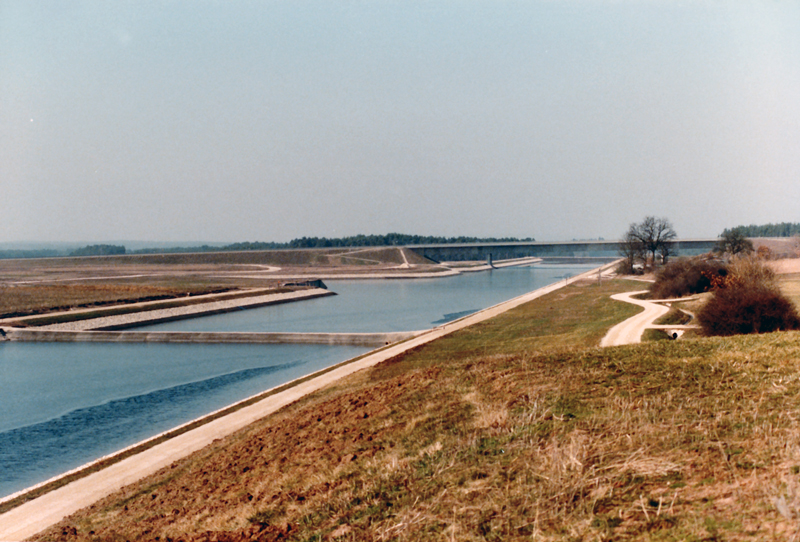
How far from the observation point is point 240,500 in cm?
1130

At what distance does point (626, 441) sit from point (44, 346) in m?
58.2

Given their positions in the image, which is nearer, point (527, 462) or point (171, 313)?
point (527, 462)

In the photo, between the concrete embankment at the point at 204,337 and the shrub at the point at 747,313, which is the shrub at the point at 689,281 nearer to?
the concrete embankment at the point at 204,337

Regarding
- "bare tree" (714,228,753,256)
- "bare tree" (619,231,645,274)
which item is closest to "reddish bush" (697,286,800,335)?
"bare tree" (714,228,753,256)

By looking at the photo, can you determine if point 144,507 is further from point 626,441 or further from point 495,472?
point 626,441

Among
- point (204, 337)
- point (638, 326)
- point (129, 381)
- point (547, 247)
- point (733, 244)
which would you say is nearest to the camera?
point (638, 326)

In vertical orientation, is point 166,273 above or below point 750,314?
below

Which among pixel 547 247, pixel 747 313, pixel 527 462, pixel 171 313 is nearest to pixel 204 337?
pixel 171 313

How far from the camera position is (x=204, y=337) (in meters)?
55.1

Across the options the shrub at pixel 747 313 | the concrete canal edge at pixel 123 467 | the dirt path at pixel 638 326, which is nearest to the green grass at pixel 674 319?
the dirt path at pixel 638 326

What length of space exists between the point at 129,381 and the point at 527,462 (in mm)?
35563

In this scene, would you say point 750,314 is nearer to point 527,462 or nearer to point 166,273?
point 527,462

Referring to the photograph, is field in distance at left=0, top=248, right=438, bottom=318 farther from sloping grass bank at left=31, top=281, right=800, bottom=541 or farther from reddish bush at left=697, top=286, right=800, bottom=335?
reddish bush at left=697, top=286, right=800, bottom=335

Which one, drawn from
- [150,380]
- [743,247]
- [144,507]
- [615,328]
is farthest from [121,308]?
[743,247]
